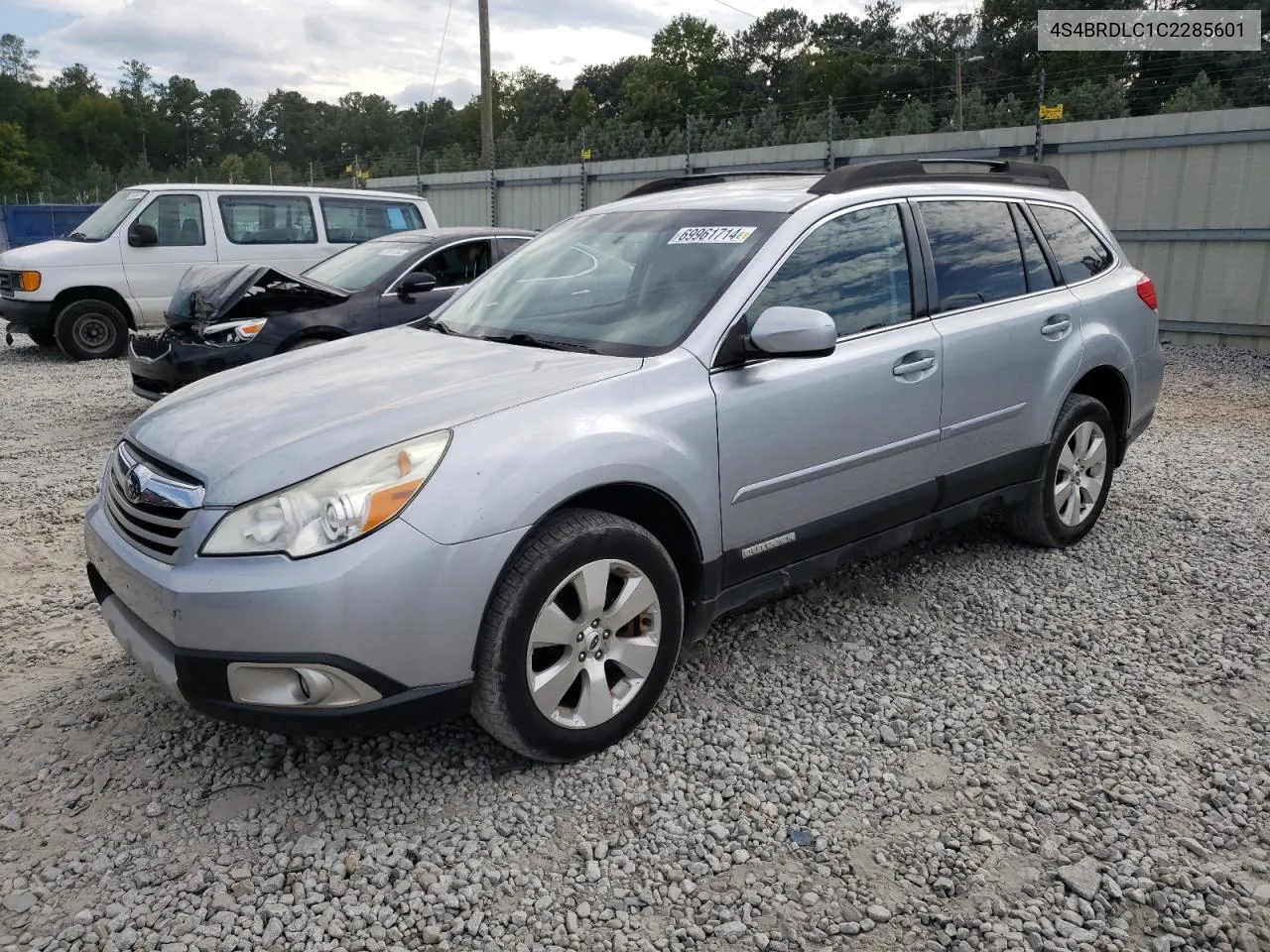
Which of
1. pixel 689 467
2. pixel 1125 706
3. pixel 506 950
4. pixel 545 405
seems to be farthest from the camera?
pixel 1125 706

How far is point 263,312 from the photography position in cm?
679

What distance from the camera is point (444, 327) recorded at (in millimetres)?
3873

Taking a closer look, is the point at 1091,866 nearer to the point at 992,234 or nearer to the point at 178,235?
the point at 992,234

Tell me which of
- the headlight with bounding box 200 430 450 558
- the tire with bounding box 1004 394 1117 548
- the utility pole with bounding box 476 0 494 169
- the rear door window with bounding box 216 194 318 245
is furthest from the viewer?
the utility pole with bounding box 476 0 494 169

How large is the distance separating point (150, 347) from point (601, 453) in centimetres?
530

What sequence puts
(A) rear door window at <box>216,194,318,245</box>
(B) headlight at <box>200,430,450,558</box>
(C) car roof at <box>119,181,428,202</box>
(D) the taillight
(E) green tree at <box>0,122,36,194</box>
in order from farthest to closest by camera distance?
1. (E) green tree at <box>0,122,36,194</box>
2. (A) rear door window at <box>216,194,318,245</box>
3. (C) car roof at <box>119,181,428,202</box>
4. (D) the taillight
5. (B) headlight at <box>200,430,450,558</box>

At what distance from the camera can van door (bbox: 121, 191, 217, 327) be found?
1064cm

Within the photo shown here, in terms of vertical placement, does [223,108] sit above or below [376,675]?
above

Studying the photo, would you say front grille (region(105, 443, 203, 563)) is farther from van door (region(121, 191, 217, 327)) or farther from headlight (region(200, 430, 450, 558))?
van door (region(121, 191, 217, 327))

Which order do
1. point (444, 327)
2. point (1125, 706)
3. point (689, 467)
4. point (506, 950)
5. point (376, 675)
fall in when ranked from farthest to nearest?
1. point (444, 327)
2. point (1125, 706)
3. point (689, 467)
4. point (376, 675)
5. point (506, 950)

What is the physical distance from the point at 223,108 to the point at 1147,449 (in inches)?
4392

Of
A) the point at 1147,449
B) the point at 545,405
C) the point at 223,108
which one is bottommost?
the point at 1147,449

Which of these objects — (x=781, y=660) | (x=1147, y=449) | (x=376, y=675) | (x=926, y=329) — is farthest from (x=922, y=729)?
(x=1147, y=449)

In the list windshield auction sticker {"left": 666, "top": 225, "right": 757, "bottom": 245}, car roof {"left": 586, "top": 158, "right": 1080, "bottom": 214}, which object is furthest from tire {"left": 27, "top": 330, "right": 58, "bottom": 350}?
windshield auction sticker {"left": 666, "top": 225, "right": 757, "bottom": 245}
